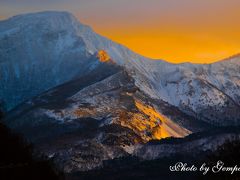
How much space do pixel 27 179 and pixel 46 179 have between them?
16.6 meters

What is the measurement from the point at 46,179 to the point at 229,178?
144 ft

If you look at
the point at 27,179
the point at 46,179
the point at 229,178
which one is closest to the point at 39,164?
the point at 46,179

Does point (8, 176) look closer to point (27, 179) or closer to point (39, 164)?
point (27, 179)

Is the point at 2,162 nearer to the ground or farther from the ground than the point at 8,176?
nearer to the ground

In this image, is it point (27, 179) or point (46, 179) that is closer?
point (27, 179)

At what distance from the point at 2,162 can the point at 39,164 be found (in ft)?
53.4

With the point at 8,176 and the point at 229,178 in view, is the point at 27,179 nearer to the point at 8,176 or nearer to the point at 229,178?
the point at 8,176

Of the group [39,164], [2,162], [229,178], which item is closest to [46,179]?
[39,164]

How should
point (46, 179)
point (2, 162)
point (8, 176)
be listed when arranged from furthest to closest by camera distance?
point (2, 162) → point (46, 179) → point (8, 176)

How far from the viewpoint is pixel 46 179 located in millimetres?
179000

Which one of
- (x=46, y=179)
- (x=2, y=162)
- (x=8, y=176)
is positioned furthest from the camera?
(x=2, y=162)

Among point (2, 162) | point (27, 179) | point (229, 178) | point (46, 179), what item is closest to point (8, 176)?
point (27, 179)

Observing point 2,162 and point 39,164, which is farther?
point 2,162

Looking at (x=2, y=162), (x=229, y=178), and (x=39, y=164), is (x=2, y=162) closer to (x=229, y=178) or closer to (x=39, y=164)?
(x=39, y=164)
